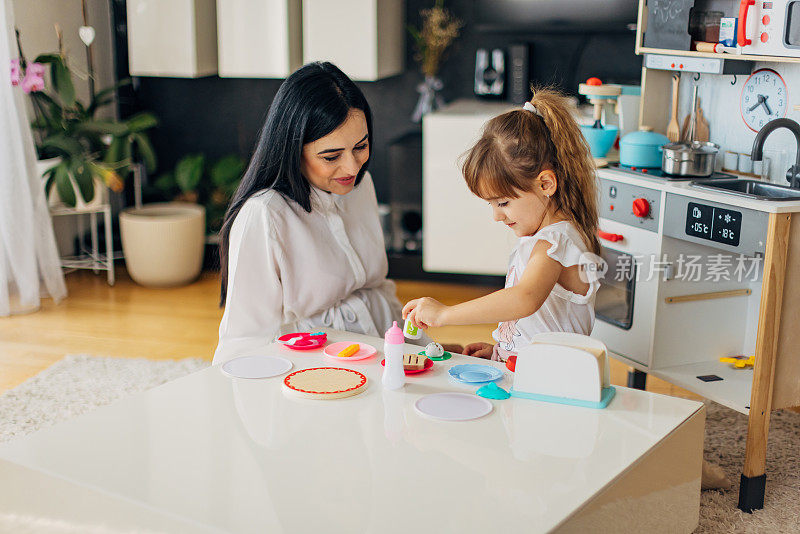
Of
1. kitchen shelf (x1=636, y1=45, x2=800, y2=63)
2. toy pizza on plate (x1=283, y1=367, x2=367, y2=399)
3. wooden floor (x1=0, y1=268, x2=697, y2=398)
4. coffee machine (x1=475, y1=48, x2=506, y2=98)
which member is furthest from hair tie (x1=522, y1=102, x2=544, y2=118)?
coffee machine (x1=475, y1=48, x2=506, y2=98)

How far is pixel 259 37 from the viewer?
4270 mm

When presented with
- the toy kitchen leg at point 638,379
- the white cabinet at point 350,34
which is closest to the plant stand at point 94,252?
the white cabinet at point 350,34

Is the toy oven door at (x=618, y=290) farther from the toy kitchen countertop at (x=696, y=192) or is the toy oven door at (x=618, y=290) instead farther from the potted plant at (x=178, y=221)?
the potted plant at (x=178, y=221)

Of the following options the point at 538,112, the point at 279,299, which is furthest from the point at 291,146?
the point at 538,112

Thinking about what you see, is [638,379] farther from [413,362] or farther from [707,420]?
[413,362]

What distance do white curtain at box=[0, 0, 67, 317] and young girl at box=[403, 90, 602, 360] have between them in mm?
2599

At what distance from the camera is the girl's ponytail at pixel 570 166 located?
1993 millimetres

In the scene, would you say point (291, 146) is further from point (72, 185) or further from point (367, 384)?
point (72, 185)

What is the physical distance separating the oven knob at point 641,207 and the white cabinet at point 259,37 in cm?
221

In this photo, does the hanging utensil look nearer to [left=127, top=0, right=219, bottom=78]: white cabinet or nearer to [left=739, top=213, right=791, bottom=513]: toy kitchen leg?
[left=739, top=213, right=791, bottom=513]: toy kitchen leg

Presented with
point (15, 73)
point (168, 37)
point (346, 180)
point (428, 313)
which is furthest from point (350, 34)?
point (428, 313)

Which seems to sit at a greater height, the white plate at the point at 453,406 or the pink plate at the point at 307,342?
the pink plate at the point at 307,342

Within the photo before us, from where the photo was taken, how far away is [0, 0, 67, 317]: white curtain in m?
3.79

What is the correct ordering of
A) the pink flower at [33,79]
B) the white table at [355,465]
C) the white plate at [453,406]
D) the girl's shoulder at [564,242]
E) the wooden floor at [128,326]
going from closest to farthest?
the white table at [355,465] → the white plate at [453,406] → the girl's shoulder at [564,242] → the wooden floor at [128,326] → the pink flower at [33,79]
